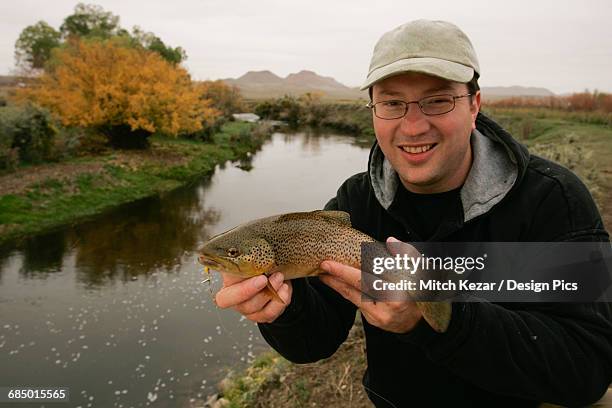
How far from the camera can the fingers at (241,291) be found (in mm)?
2193

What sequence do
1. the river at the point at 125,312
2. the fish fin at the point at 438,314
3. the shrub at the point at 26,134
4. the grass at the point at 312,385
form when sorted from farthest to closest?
the shrub at the point at 26,134, the river at the point at 125,312, the grass at the point at 312,385, the fish fin at the point at 438,314

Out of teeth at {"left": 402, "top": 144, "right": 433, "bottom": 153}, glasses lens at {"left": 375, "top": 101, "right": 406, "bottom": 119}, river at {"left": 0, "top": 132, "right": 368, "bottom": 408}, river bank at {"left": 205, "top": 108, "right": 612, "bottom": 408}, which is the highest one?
glasses lens at {"left": 375, "top": 101, "right": 406, "bottom": 119}

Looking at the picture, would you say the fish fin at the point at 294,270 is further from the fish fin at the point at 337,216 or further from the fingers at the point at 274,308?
the fish fin at the point at 337,216

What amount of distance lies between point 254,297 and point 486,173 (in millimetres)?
1415

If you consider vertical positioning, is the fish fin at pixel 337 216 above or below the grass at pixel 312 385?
above

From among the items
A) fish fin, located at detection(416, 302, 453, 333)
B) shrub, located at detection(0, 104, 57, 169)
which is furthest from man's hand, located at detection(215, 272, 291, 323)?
shrub, located at detection(0, 104, 57, 169)

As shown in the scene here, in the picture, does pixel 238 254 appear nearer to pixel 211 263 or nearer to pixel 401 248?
pixel 211 263

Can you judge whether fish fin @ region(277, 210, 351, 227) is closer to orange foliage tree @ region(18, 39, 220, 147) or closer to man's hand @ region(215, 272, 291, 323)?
man's hand @ region(215, 272, 291, 323)

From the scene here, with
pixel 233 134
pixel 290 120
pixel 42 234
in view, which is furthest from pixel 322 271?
pixel 290 120

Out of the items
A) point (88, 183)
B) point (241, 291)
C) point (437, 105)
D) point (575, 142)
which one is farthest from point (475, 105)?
point (575, 142)

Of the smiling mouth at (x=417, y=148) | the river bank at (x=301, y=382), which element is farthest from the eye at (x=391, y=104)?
the river bank at (x=301, y=382)

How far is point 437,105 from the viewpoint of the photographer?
7.93ft

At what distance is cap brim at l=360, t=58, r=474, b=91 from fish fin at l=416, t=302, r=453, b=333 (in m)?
1.14

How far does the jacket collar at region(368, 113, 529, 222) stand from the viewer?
235 centimetres
